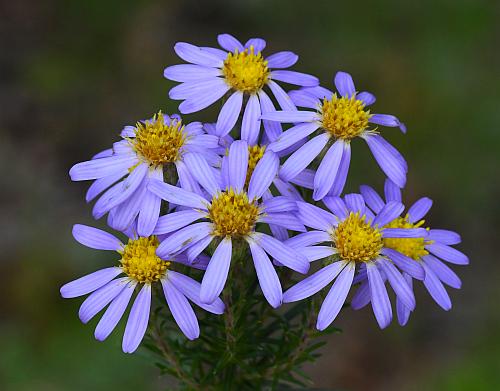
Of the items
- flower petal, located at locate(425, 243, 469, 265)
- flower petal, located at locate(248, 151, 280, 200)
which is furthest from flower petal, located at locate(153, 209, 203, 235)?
flower petal, located at locate(425, 243, 469, 265)

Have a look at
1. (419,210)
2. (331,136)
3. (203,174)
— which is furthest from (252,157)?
(419,210)

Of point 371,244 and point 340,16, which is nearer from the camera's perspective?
point 371,244

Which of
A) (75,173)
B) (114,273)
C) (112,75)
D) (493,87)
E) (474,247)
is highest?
(493,87)

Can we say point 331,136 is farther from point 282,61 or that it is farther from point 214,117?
point 214,117

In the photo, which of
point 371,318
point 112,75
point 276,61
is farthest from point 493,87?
point 276,61

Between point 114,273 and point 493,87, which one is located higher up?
point 493,87

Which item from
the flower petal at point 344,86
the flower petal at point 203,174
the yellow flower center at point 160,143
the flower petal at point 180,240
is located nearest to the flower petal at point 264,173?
the flower petal at point 203,174

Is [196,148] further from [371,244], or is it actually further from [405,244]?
[405,244]
